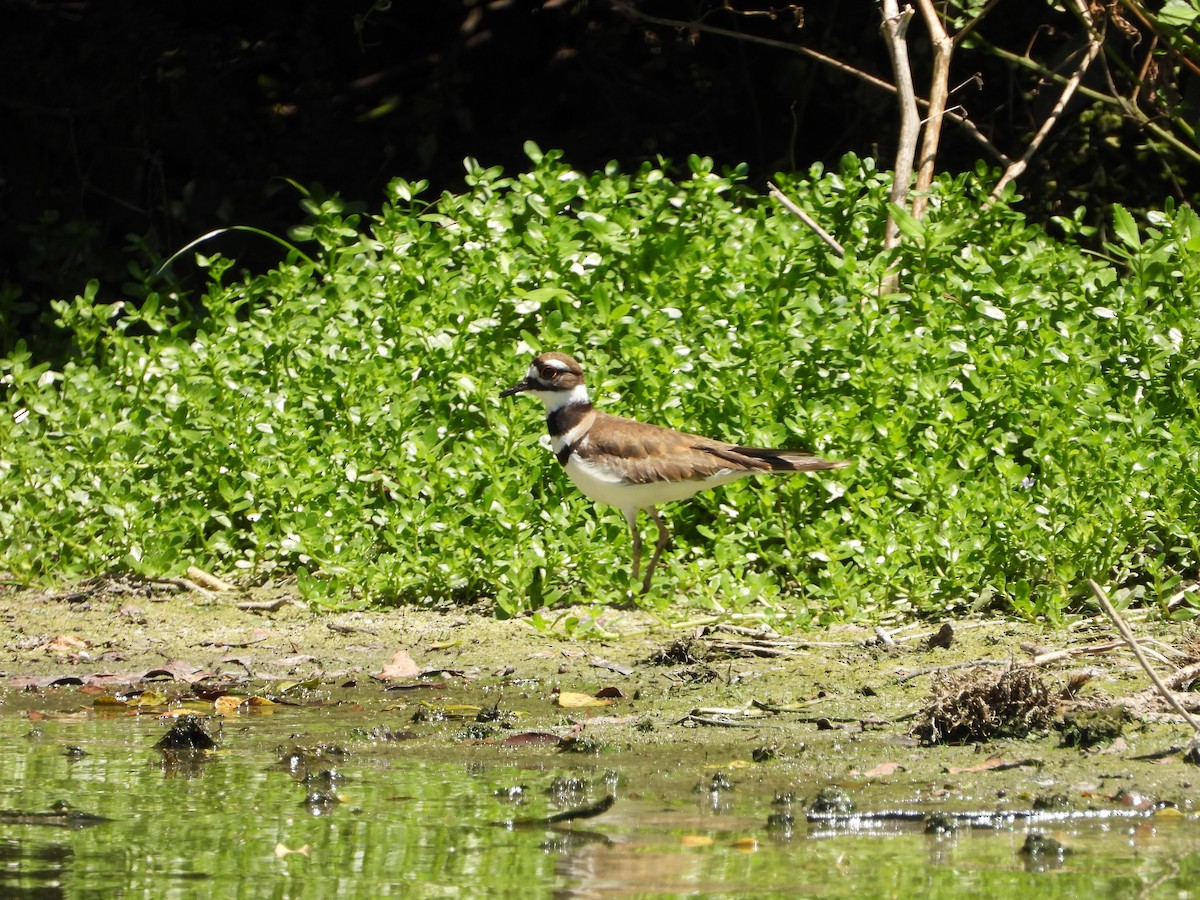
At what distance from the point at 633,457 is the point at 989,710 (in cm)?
223

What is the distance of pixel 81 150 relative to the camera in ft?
38.9

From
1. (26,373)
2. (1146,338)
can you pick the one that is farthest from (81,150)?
(1146,338)

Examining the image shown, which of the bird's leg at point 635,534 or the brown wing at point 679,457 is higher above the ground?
the brown wing at point 679,457

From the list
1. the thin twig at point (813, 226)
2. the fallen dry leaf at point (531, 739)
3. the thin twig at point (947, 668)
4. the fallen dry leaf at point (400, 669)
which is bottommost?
the fallen dry leaf at point (400, 669)

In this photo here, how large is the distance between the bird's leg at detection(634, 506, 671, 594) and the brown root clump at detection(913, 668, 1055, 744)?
6.48ft

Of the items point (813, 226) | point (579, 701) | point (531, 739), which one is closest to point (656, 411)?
point (813, 226)

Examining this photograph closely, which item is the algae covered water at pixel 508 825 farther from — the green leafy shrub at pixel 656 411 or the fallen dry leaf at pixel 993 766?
the green leafy shrub at pixel 656 411

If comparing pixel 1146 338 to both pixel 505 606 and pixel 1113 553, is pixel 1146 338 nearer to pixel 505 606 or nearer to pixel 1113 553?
pixel 1113 553

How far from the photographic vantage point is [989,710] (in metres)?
4.89

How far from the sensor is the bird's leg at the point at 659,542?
6770 millimetres

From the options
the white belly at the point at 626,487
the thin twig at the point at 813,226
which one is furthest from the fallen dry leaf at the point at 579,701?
the thin twig at the point at 813,226

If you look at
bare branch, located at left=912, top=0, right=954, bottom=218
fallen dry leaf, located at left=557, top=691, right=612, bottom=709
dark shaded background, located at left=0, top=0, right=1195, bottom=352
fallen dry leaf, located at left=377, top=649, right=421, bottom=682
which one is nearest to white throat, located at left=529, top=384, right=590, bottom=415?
fallen dry leaf, located at left=377, top=649, right=421, bottom=682

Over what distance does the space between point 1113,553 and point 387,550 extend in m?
2.99

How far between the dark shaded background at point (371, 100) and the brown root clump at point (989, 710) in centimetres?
654
